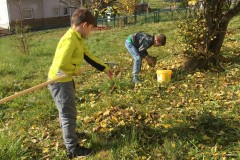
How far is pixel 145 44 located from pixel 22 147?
10.9 feet

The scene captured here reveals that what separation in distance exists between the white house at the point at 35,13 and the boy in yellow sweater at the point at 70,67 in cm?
2574

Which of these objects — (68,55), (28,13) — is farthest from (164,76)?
(28,13)

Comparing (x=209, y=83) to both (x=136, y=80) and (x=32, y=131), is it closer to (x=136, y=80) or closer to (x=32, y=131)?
(x=136, y=80)

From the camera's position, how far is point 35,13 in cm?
2980

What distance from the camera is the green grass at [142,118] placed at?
11.4 feet

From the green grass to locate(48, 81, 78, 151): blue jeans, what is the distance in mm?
275

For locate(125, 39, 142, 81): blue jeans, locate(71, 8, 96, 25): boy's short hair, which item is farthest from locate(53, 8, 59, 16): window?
locate(71, 8, 96, 25): boy's short hair

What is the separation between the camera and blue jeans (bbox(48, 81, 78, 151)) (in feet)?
11.1

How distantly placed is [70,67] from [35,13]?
28619 millimetres

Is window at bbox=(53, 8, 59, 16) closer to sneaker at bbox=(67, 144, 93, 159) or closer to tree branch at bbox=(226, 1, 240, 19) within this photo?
tree branch at bbox=(226, 1, 240, 19)

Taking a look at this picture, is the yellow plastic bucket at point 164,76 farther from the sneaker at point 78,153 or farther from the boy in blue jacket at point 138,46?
the sneaker at point 78,153

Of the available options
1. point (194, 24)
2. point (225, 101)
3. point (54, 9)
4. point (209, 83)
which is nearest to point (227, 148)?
point (225, 101)

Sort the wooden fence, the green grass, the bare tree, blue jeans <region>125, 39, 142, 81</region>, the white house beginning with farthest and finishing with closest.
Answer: the white house, the wooden fence, the bare tree, blue jeans <region>125, 39, 142, 81</region>, the green grass

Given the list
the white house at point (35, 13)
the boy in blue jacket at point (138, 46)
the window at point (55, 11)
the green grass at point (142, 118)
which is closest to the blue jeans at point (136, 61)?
the boy in blue jacket at point (138, 46)
